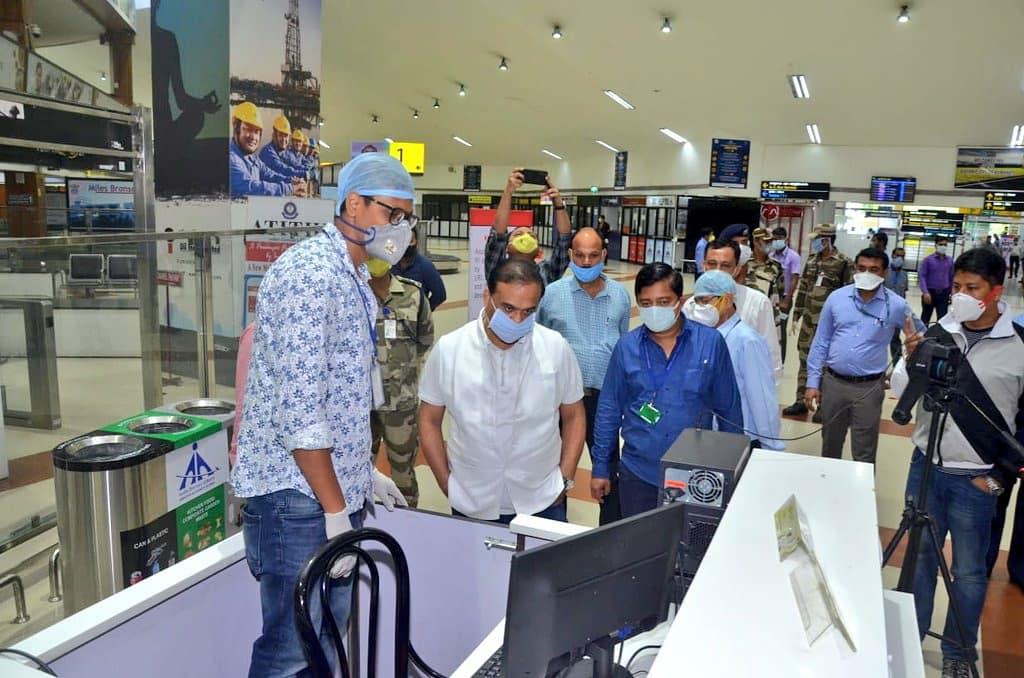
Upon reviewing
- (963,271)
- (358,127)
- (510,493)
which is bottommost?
(510,493)

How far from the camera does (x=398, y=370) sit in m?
3.64

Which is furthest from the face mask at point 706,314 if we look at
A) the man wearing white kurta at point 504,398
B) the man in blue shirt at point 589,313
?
the man wearing white kurta at point 504,398

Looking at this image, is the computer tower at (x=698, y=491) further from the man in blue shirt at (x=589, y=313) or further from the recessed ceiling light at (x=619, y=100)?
the recessed ceiling light at (x=619, y=100)

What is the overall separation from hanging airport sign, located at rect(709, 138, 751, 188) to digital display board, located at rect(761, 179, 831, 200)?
0.58m

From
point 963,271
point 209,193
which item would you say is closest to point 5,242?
point 209,193

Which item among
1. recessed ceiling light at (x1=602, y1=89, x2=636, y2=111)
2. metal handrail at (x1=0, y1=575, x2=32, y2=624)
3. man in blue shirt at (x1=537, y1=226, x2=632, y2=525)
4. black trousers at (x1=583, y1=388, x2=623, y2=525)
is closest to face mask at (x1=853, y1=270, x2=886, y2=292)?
man in blue shirt at (x1=537, y1=226, x2=632, y2=525)

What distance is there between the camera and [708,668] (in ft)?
3.05

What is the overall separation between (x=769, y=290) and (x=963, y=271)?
3.97 m

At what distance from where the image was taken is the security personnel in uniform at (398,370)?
11.9 feet

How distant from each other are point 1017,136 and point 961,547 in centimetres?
1464

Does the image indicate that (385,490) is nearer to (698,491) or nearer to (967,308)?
(698,491)

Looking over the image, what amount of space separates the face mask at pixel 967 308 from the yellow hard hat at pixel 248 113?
Result: 4.58 metres

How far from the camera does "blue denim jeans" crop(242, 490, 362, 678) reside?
5.66 ft

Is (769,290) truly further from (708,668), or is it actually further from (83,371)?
(83,371)
